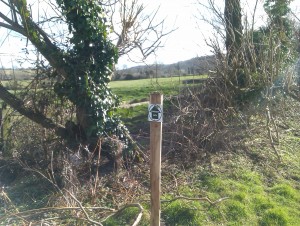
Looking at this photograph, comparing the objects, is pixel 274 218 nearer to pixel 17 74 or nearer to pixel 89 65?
pixel 89 65

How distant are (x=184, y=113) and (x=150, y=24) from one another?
7.69 feet

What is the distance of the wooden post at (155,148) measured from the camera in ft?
19.8

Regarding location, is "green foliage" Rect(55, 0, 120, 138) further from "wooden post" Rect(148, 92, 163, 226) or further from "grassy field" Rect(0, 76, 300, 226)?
"wooden post" Rect(148, 92, 163, 226)

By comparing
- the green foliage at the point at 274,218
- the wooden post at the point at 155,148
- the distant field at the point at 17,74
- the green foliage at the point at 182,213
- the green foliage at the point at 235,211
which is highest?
the distant field at the point at 17,74

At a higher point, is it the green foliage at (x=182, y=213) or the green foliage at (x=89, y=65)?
the green foliage at (x=89, y=65)

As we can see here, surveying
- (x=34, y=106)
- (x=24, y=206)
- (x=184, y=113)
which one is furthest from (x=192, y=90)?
(x=24, y=206)

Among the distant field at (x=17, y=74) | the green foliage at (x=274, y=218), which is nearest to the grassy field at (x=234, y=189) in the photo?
the green foliage at (x=274, y=218)

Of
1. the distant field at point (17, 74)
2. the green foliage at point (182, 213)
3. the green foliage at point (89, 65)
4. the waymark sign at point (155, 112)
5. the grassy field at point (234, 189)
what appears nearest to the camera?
the waymark sign at point (155, 112)

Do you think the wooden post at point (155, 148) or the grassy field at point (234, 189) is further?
the grassy field at point (234, 189)

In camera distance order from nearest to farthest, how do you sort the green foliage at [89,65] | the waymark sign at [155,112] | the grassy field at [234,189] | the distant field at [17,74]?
1. the waymark sign at [155,112]
2. the grassy field at [234,189]
3. the green foliage at [89,65]
4. the distant field at [17,74]

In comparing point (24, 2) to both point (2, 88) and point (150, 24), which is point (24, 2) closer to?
point (2, 88)

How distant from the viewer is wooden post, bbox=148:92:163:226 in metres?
6.04

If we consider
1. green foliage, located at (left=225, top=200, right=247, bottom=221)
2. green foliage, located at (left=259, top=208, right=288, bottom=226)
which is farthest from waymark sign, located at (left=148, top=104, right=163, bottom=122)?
green foliage, located at (left=259, top=208, right=288, bottom=226)

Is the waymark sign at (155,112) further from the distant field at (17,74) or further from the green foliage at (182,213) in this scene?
the distant field at (17,74)
